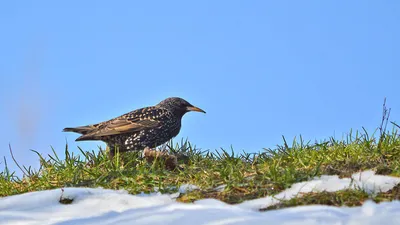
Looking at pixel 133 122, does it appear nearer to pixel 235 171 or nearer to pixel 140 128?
pixel 140 128

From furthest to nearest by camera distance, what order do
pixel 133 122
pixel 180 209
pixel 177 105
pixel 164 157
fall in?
1. pixel 177 105
2. pixel 133 122
3. pixel 164 157
4. pixel 180 209

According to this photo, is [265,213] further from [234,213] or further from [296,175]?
[296,175]

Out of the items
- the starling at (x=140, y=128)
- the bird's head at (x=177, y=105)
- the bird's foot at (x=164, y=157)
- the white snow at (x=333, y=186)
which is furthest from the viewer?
the bird's head at (x=177, y=105)

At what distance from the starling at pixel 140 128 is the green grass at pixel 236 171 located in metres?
1.05

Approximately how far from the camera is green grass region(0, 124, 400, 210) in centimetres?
684

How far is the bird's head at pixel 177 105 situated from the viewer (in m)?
11.6

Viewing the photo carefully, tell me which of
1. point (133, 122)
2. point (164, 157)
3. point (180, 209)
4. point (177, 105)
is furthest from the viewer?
point (177, 105)

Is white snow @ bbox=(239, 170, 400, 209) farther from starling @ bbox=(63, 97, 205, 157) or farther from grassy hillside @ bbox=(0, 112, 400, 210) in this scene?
starling @ bbox=(63, 97, 205, 157)

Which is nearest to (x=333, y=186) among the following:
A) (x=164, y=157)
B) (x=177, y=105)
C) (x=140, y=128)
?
(x=164, y=157)

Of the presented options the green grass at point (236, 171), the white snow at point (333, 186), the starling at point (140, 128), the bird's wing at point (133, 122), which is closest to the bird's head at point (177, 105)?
the starling at point (140, 128)

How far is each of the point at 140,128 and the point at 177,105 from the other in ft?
3.27

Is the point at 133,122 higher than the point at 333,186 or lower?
higher

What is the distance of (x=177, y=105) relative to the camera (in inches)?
459

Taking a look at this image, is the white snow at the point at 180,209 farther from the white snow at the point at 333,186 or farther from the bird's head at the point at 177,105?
the bird's head at the point at 177,105
